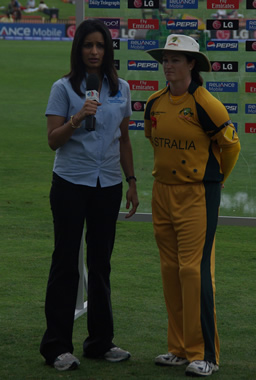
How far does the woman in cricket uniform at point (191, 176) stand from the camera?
4.60 metres

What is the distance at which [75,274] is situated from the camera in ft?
15.9

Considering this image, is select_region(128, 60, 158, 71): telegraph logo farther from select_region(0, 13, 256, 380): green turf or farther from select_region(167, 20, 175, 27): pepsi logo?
select_region(167, 20, 175, 27): pepsi logo

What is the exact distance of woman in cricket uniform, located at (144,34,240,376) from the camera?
460 cm

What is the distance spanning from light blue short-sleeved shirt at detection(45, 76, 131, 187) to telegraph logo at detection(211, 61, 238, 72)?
1239mm

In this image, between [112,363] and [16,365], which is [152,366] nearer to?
[112,363]

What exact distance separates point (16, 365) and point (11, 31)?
34197 mm

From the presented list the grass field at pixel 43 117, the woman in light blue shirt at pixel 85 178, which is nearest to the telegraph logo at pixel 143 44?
the grass field at pixel 43 117

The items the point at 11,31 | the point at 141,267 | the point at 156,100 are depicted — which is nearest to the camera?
the point at 156,100

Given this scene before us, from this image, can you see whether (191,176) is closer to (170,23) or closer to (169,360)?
(169,360)

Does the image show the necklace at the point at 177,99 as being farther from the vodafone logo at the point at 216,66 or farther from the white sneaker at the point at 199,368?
the white sneaker at the point at 199,368

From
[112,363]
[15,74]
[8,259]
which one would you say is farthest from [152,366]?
[15,74]

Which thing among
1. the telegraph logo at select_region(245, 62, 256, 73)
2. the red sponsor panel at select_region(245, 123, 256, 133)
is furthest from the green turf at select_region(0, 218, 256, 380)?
the telegraph logo at select_region(245, 62, 256, 73)

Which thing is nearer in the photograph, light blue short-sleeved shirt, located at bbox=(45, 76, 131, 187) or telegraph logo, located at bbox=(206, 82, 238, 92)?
light blue short-sleeved shirt, located at bbox=(45, 76, 131, 187)

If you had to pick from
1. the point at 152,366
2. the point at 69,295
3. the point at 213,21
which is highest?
the point at 213,21
